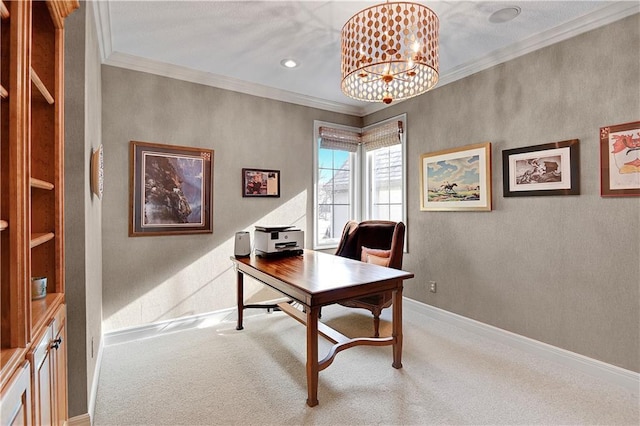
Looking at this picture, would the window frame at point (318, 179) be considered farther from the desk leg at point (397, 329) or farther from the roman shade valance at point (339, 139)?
the desk leg at point (397, 329)

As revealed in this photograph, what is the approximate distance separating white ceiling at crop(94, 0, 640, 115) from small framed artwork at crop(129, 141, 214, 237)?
802 mm

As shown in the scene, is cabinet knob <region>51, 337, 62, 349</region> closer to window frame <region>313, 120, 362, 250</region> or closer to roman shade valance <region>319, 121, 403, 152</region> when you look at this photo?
window frame <region>313, 120, 362, 250</region>

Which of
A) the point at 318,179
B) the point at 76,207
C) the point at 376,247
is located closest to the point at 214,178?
the point at 318,179

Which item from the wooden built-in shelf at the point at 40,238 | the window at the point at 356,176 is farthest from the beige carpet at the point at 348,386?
the window at the point at 356,176

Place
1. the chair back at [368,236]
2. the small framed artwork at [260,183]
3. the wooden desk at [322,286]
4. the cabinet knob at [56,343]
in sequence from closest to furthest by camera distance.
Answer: the cabinet knob at [56,343] → the wooden desk at [322,286] → the chair back at [368,236] → the small framed artwork at [260,183]

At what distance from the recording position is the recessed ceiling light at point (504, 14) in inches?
88.9

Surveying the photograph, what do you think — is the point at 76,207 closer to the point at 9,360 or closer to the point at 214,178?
the point at 9,360

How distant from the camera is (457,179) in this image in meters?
3.27

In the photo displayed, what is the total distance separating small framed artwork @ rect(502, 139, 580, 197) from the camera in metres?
2.45

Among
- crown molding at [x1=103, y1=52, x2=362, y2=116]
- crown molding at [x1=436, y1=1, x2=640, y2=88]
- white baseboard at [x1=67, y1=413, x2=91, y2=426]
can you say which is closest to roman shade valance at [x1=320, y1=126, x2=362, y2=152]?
crown molding at [x1=103, y1=52, x2=362, y2=116]

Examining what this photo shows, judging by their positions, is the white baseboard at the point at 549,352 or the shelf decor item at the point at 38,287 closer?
the shelf decor item at the point at 38,287

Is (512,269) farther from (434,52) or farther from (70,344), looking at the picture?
(70,344)

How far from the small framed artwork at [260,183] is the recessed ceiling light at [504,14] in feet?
8.32

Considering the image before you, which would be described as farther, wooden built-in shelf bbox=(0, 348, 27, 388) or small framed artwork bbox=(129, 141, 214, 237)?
small framed artwork bbox=(129, 141, 214, 237)
